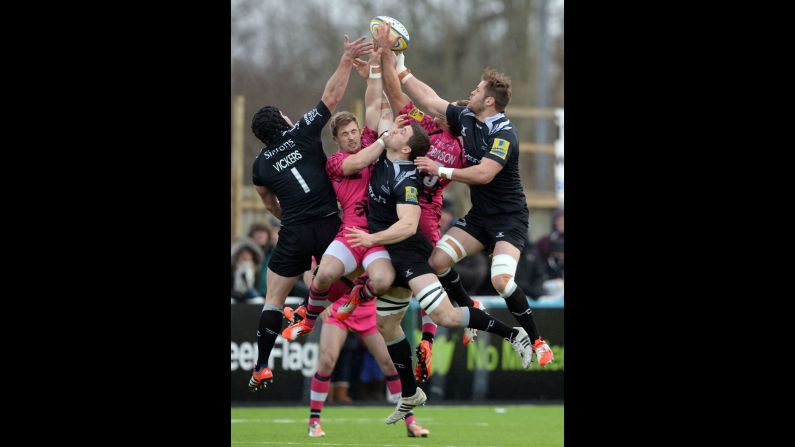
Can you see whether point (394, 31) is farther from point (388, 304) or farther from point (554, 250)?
point (554, 250)

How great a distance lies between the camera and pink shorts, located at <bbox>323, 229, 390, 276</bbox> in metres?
11.1

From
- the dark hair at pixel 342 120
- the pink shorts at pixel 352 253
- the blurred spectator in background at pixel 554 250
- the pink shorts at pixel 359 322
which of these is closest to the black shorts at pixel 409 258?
the pink shorts at pixel 352 253

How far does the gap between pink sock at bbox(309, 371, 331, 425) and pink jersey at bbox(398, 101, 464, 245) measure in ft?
8.83

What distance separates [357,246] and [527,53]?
2518 cm

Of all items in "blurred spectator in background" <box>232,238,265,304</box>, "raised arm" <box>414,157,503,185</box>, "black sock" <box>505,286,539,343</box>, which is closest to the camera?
"raised arm" <box>414,157,503,185</box>

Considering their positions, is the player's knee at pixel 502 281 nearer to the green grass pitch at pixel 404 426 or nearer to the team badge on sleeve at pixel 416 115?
the team badge on sleeve at pixel 416 115

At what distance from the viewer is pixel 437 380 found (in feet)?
59.2

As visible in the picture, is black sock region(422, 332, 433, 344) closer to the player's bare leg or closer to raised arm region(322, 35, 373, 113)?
the player's bare leg

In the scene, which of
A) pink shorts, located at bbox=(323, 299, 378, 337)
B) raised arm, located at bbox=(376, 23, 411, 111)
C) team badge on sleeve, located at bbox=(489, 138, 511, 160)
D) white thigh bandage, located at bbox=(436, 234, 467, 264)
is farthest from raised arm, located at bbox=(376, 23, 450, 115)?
pink shorts, located at bbox=(323, 299, 378, 337)

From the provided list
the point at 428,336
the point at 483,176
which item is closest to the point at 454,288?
the point at 428,336

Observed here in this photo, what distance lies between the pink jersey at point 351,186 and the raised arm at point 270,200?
632 mm

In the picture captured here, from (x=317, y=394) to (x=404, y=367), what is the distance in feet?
6.87
